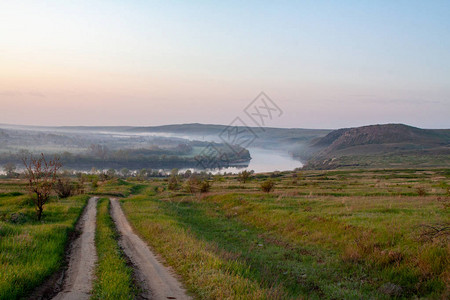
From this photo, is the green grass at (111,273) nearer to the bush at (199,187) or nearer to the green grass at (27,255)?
the green grass at (27,255)

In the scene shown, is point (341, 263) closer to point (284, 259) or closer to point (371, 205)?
point (284, 259)

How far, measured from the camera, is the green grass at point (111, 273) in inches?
292

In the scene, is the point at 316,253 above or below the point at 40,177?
below

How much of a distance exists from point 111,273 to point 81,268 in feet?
5.35

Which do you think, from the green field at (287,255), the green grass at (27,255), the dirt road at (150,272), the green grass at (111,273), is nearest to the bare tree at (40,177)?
the green field at (287,255)

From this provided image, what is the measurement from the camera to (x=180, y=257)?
10.5 meters

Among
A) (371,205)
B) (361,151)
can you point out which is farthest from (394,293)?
(361,151)

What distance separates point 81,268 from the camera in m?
9.81

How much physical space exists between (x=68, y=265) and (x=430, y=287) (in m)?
10.6

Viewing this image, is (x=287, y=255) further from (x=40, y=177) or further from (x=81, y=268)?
(x=40, y=177)

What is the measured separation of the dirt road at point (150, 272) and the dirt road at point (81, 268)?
1259mm

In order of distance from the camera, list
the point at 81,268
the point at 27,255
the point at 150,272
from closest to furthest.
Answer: the point at 150,272 < the point at 81,268 < the point at 27,255

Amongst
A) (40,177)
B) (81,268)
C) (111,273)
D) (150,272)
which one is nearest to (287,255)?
(150,272)

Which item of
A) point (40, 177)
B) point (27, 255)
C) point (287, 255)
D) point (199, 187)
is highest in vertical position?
point (40, 177)
